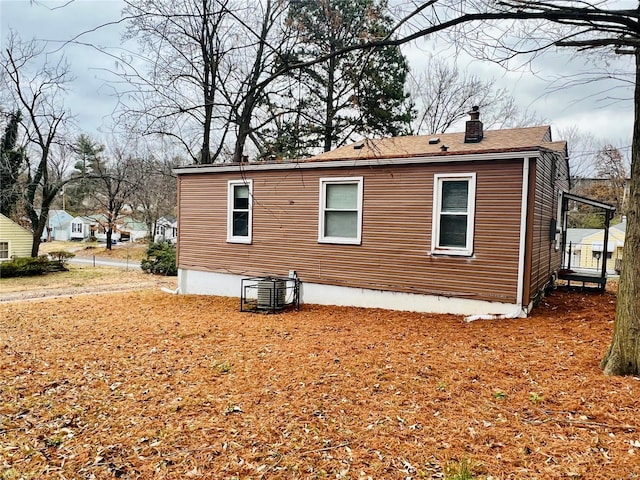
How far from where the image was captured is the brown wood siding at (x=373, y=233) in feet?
23.5

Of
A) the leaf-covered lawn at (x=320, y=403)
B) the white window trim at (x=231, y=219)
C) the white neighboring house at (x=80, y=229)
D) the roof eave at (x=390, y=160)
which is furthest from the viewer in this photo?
the white neighboring house at (x=80, y=229)

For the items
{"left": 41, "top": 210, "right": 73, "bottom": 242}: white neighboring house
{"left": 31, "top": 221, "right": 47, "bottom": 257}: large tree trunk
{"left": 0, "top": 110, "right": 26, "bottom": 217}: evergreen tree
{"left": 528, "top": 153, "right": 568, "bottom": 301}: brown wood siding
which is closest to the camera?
{"left": 528, "top": 153, "right": 568, "bottom": 301}: brown wood siding

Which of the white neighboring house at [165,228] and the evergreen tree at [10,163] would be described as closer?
the evergreen tree at [10,163]

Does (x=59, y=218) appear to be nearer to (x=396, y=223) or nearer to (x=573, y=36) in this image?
(x=396, y=223)

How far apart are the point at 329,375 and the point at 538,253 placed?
5.84m

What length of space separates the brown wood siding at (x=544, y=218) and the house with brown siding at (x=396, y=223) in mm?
39

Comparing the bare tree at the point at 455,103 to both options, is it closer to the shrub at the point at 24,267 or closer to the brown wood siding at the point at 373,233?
the brown wood siding at the point at 373,233

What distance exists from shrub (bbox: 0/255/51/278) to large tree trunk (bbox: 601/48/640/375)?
2277cm

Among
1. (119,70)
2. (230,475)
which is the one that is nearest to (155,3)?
(119,70)

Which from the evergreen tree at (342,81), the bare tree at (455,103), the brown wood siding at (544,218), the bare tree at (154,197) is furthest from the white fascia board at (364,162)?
the bare tree at (154,197)

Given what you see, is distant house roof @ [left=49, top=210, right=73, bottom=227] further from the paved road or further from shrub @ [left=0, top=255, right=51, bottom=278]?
shrub @ [left=0, top=255, right=51, bottom=278]

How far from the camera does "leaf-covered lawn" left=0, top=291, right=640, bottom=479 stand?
2.83 metres

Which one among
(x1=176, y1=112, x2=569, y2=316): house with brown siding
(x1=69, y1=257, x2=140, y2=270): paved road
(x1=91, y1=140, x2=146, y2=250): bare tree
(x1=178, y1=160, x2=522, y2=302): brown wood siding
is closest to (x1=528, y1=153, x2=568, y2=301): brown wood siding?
(x1=176, y1=112, x2=569, y2=316): house with brown siding

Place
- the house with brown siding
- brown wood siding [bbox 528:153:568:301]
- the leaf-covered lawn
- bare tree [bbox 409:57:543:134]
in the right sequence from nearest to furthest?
1. the leaf-covered lawn
2. the house with brown siding
3. brown wood siding [bbox 528:153:568:301]
4. bare tree [bbox 409:57:543:134]
